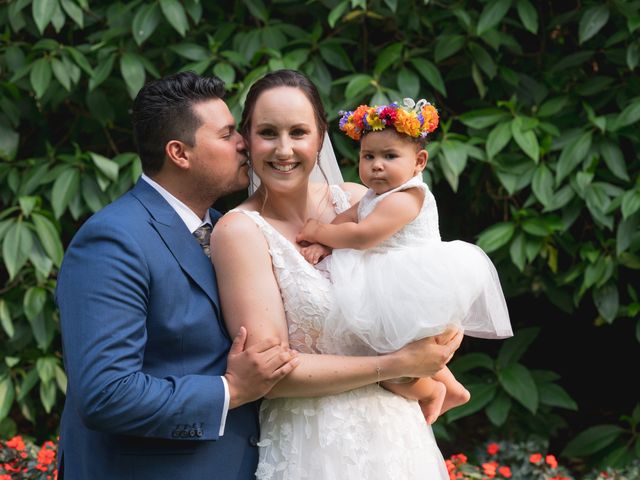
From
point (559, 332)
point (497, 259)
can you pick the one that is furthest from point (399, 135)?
point (559, 332)

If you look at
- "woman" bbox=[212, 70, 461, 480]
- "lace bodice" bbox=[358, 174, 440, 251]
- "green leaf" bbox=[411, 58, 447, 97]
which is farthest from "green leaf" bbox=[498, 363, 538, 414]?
"lace bodice" bbox=[358, 174, 440, 251]

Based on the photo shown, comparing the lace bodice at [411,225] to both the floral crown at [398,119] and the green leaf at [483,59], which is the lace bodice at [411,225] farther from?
the green leaf at [483,59]

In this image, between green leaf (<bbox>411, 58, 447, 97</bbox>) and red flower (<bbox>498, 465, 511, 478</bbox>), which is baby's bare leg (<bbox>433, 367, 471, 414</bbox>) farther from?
green leaf (<bbox>411, 58, 447, 97</bbox>)

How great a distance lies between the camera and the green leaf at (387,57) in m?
4.08

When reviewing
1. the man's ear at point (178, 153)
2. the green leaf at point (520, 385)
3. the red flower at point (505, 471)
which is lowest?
the red flower at point (505, 471)

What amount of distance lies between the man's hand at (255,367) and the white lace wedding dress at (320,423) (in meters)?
0.15

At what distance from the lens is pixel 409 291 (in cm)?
248

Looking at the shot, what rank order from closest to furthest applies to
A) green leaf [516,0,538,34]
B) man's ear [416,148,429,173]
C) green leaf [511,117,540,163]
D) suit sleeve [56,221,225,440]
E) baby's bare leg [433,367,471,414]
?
suit sleeve [56,221,225,440], man's ear [416,148,429,173], baby's bare leg [433,367,471,414], green leaf [511,117,540,163], green leaf [516,0,538,34]

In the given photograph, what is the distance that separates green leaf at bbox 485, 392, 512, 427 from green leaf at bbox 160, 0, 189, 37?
211cm

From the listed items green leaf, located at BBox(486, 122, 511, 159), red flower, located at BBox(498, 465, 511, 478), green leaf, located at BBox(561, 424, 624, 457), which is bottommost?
green leaf, located at BBox(561, 424, 624, 457)

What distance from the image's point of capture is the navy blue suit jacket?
2256 millimetres

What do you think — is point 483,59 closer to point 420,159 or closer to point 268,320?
point 420,159

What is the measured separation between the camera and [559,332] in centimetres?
516

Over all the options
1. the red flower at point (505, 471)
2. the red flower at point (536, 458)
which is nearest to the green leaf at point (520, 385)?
the red flower at point (536, 458)
